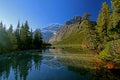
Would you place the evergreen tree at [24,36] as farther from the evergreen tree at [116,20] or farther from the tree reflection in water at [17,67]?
the evergreen tree at [116,20]

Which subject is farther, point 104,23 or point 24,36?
point 24,36

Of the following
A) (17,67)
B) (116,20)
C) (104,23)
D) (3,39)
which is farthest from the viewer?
(3,39)

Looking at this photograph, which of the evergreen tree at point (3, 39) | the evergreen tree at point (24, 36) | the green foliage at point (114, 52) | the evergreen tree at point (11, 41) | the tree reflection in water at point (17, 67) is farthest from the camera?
the evergreen tree at point (24, 36)

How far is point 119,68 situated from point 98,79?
349 inches

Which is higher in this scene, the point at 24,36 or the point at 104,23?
the point at 24,36

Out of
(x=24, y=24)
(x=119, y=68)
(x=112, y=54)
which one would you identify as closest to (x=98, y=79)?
(x=119, y=68)

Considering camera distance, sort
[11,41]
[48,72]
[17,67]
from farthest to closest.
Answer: [11,41] → [17,67] → [48,72]

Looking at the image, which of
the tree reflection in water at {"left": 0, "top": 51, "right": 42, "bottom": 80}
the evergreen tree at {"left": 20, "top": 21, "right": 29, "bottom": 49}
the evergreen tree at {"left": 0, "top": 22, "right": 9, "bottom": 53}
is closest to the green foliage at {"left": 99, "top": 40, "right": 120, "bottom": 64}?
the tree reflection in water at {"left": 0, "top": 51, "right": 42, "bottom": 80}

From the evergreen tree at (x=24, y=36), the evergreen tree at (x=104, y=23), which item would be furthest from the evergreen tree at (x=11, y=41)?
the evergreen tree at (x=104, y=23)

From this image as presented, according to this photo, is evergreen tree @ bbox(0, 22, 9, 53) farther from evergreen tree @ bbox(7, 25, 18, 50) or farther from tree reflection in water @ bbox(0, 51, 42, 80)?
tree reflection in water @ bbox(0, 51, 42, 80)

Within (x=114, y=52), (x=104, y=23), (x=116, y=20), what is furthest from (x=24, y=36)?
(x=116, y=20)

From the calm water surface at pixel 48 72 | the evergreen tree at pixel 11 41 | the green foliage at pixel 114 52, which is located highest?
the evergreen tree at pixel 11 41

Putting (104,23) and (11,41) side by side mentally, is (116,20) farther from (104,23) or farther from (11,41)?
(11,41)

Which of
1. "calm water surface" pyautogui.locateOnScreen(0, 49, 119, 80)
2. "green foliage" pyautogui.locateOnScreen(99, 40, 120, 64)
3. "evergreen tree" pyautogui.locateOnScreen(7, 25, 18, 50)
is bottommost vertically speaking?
"calm water surface" pyautogui.locateOnScreen(0, 49, 119, 80)
